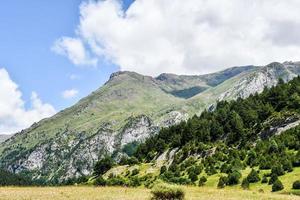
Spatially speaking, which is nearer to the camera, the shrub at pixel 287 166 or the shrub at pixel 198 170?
the shrub at pixel 287 166

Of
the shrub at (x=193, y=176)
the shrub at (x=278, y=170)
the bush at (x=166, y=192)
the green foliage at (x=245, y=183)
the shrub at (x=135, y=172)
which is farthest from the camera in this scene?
the shrub at (x=135, y=172)

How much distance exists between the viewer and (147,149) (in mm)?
177000

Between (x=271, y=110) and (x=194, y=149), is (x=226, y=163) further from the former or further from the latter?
(x=271, y=110)

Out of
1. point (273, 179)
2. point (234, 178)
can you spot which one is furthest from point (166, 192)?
point (234, 178)

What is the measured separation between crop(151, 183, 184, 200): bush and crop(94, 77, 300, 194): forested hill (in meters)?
44.2

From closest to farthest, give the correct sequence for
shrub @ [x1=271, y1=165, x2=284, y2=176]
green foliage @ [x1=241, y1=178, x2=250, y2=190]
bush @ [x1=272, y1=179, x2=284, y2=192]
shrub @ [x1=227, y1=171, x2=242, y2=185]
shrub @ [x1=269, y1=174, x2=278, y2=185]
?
bush @ [x1=272, y1=179, x2=284, y2=192], shrub @ [x1=269, y1=174, x2=278, y2=185], green foliage @ [x1=241, y1=178, x2=250, y2=190], shrub @ [x1=271, y1=165, x2=284, y2=176], shrub @ [x1=227, y1=171, x2=242, y2=185]

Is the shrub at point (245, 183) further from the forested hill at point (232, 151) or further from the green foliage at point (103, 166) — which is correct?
the green foliage at point (103, 166)

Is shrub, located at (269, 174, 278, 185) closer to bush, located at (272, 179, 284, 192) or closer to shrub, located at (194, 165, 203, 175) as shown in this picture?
bush, located at (272, 179, 284, 192)

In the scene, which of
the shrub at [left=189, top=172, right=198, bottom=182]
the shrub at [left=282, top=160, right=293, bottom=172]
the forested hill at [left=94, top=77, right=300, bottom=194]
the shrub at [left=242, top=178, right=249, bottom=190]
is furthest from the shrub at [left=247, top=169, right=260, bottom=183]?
the shrub at [left=189, top=172, right=198, bottom=182]

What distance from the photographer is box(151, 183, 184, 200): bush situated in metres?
30.0

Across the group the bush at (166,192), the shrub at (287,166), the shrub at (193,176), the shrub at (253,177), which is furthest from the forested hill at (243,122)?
the bush at (166,192)

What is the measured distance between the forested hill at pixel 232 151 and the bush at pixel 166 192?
44196 millimetres

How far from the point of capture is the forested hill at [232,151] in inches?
3486

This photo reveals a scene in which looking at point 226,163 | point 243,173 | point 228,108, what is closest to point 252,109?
point 228,108
